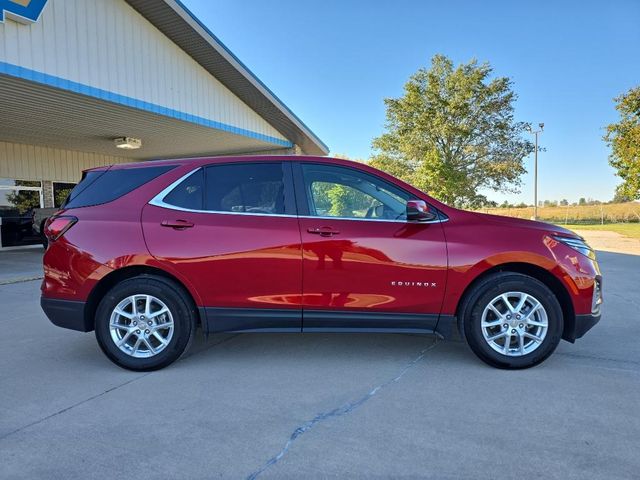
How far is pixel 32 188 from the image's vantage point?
49.4 feet

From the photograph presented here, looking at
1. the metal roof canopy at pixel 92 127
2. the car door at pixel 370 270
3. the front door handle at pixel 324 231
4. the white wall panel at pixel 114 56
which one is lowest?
the car door at pixel 370 270

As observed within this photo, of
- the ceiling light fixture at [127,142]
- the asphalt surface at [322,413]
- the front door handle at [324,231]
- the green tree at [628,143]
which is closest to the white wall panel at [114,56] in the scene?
the ceiling light fixture at [127,142]

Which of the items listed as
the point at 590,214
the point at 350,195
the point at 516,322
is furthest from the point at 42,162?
the point at 590,214

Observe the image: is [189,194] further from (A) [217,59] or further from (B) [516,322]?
(A) [217,59]

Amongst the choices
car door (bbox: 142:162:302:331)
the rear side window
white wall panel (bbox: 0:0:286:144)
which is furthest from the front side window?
white wall panel (bbox: 0:0:286:144)

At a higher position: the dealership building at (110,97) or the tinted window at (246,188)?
the dealership building at (110,97)

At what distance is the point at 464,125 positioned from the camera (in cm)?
2908

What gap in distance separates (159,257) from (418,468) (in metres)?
2.51

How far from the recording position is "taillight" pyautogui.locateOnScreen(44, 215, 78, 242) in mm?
3670

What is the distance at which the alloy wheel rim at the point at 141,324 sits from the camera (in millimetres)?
3570

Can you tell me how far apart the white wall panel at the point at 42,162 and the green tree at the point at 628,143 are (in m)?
19.6

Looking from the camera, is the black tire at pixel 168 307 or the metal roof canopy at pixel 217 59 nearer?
the black tire at pixel 168 307

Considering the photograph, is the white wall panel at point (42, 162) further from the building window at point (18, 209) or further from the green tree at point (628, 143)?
the green tree at point (628, 143)

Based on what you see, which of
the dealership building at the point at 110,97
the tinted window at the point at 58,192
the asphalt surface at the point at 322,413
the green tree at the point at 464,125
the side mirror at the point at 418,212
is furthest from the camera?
the green tree at the point at 464,125
